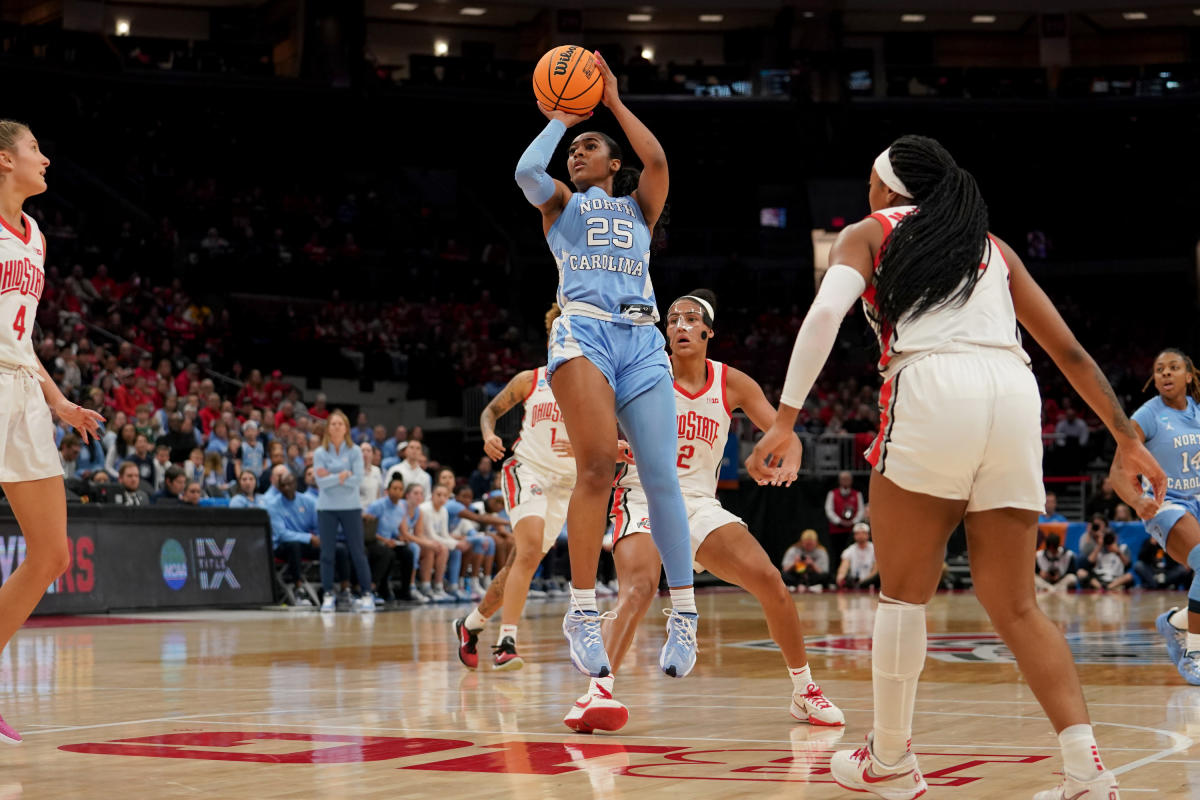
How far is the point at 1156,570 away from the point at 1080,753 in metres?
17.2

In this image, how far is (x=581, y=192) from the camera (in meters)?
5.69

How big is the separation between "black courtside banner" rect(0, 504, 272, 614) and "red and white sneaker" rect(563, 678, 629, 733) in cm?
863

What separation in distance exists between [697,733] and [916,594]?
166 cm

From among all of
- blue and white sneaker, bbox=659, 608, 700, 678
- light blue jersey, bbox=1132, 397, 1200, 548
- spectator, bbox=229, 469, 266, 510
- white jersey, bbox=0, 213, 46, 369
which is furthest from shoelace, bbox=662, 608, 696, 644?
spectator, bbox=229, 469, 266, 510

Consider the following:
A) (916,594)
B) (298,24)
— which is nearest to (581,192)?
(916,594)

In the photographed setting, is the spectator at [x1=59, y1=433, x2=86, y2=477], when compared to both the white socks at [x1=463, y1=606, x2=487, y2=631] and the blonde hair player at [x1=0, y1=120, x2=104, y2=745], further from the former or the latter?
the blonde hair player at [x1=0, y1=120, x2=104, y2=745]

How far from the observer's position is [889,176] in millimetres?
3967

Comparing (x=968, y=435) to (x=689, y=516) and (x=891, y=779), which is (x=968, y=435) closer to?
(x=891, y=779)

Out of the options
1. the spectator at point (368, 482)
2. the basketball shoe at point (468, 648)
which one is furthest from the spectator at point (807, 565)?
the basketball shoe at point (468, 648)

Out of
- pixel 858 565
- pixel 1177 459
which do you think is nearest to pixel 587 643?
pixel 1177 459

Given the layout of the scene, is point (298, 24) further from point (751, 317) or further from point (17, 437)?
point (17, 437)

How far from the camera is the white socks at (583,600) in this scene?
525 cm

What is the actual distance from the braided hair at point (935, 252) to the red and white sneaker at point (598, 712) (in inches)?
A: 76.7

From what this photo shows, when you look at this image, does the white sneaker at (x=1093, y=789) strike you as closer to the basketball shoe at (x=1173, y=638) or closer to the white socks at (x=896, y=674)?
the white socks at (x=896, y=674)
